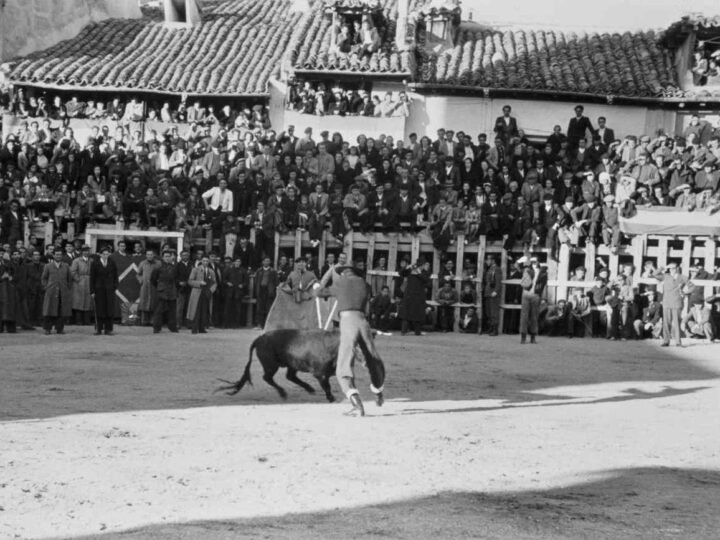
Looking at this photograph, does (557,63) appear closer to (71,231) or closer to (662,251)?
(662,251)

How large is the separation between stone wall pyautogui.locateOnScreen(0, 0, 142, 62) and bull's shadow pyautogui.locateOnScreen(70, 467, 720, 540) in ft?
95.6

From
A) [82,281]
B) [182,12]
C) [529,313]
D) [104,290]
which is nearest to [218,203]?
[82,281]

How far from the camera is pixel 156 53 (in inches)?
Result: 1483

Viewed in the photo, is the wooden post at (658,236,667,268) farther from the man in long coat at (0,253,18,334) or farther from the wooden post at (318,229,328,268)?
the man in long coat at (0,253,18,334)

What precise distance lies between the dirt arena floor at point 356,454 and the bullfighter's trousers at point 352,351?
42cm

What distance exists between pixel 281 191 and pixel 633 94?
10.9m

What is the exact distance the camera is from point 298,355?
639 inches

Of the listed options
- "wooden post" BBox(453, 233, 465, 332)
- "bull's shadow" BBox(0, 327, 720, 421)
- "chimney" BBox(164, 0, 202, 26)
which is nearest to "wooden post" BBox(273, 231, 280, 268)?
"bull's shadow" BBox(0, 327, 720, 421)

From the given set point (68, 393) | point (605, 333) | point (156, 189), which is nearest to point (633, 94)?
point (605, 333)

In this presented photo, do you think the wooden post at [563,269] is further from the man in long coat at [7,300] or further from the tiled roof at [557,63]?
the man in long coat at [7,300]

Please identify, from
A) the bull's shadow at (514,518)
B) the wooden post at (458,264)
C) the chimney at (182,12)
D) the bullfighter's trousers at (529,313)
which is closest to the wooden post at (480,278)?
the wooden post at (458,264)

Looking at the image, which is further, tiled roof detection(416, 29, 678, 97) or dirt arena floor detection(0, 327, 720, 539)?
tiled roof detection(416, 29, 678, 97)

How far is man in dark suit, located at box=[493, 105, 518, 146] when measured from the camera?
31966mm

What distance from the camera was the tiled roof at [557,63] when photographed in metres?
34.4
